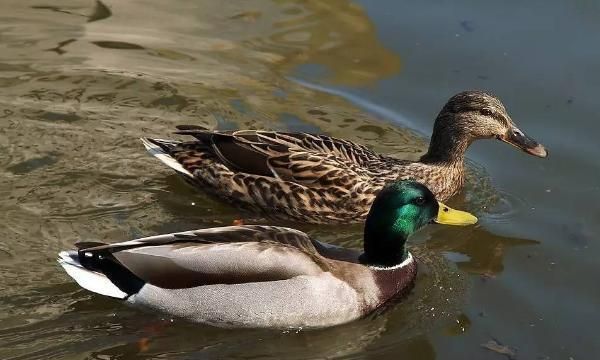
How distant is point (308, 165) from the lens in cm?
941

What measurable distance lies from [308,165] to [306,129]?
1.45 m

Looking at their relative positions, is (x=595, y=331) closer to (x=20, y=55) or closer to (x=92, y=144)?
(x=92, y=144)

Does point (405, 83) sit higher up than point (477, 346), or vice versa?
point (405, 83)

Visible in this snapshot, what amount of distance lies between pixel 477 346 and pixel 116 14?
6.32m

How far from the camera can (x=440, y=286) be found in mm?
8617

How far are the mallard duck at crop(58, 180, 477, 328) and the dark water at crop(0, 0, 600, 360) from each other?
16cm

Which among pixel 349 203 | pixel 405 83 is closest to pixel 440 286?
pixel 349 203

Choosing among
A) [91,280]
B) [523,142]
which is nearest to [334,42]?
[523,142]

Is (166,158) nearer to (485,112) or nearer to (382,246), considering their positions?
(382,246)

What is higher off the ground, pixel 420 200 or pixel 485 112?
pixel 485 112

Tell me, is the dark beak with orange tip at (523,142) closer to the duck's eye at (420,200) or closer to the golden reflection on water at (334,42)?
the duck's eye at (420,200)

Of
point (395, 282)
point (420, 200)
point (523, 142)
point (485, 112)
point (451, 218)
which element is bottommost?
point (395, 282)

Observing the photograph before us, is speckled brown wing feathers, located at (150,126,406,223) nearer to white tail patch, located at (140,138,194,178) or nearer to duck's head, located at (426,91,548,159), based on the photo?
white tail patch, located at (140,138,194,178)

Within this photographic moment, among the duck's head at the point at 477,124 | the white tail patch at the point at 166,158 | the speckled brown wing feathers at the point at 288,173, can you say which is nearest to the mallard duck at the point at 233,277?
the speckled brown wing feathers at the point at 288,173
